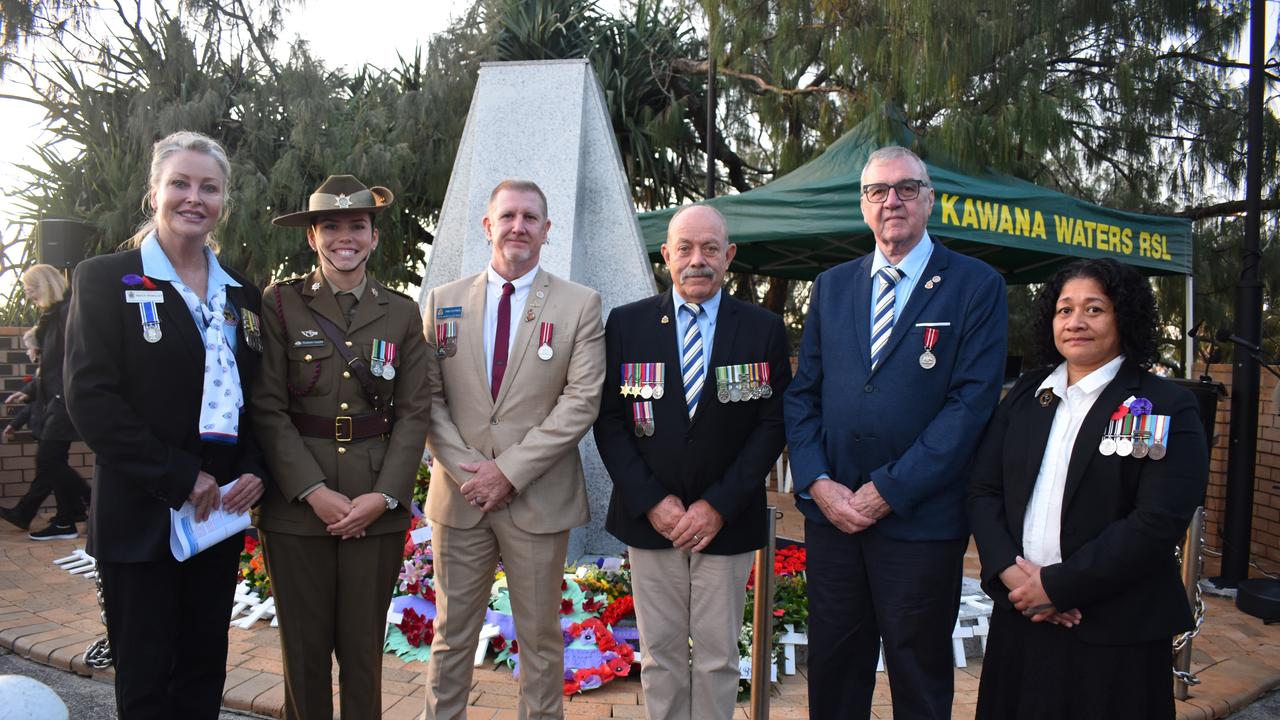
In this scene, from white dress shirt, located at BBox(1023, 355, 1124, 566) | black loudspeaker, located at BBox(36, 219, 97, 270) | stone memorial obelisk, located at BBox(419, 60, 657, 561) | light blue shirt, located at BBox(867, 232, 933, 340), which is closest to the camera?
white dress shirt, located at BBox(1023, 355, 1124, 566)

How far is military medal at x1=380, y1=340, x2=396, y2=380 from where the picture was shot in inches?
103

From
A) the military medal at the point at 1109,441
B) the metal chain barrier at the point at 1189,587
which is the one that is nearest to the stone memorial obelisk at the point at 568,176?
the metal chain barrier at the point at 1189,587

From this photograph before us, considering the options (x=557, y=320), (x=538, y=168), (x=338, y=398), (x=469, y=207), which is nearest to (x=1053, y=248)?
(x=538, y=168)

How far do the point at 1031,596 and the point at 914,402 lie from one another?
59cm

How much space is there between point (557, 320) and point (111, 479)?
4.44 feet

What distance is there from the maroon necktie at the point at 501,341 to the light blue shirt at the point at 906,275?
45.6 inches

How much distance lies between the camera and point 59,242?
5816 mm

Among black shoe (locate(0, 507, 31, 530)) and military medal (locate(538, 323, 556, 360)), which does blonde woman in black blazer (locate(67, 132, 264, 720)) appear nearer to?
military medal (locate(538, 323, 556, 360))

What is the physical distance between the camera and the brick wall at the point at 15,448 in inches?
253

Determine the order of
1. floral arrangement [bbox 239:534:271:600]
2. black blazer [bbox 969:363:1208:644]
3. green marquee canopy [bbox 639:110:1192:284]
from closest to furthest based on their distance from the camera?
1. black blazer [bbox 969:363:1208:644]
2. floral arrangement [bbox 239:534:271:600]
3. green marquee canopy [bbox 639:110:1192:284]

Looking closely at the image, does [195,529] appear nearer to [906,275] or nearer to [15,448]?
[906,275]

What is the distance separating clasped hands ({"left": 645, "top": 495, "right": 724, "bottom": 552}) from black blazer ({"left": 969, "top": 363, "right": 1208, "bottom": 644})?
775 mm

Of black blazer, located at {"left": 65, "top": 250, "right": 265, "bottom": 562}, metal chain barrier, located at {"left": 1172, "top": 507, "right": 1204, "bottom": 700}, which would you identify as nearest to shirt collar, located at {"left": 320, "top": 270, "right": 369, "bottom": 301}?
black blazer, located at {"left": 65, "top": 250, "right": 265, "bottom": 562}

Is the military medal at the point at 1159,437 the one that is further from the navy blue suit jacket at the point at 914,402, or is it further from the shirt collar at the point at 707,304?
the shirt collar at the point at 707,304
